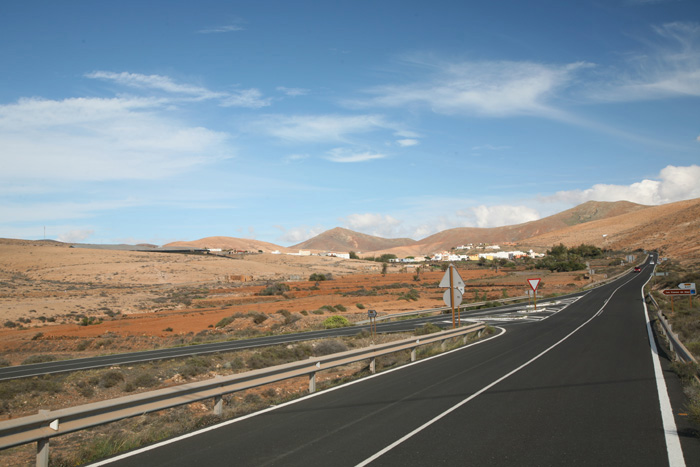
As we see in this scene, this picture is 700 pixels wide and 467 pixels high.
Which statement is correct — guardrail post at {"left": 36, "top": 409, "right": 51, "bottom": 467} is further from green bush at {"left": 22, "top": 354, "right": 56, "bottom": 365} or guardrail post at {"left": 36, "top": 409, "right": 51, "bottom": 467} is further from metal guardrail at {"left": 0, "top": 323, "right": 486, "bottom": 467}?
green bush at {"left": 22, "top": 354, "right": 56, "bottom": 365}

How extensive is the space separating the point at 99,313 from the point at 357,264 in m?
103

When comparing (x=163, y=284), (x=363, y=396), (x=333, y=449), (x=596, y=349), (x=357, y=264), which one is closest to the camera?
(x=333, y=449)

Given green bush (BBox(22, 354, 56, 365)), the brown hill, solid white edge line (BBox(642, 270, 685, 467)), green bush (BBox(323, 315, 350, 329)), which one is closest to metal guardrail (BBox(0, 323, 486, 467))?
solid white edge line (BBox(642, 270, 685, 467))

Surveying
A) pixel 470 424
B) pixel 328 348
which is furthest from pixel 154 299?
pixel 470 424

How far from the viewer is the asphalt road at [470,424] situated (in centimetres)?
639

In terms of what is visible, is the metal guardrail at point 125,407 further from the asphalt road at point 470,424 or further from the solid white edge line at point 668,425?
the solid white edge line at point 668,425

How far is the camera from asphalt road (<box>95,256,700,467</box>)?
6.39 meters

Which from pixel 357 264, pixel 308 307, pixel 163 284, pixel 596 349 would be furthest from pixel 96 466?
pixel 357 264

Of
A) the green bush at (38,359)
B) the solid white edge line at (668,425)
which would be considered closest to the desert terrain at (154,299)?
the green bush at (38,359)

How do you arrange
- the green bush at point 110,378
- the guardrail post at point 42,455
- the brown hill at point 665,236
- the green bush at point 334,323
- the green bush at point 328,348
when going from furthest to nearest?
the brown hill at point 665,236, the green bush at point 334,323, the green bush at point 328,348, the green bush at point 110,378, the guardrail post at point 42,455

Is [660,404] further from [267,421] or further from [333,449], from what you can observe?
[267,421]

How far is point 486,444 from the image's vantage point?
22.5 feet

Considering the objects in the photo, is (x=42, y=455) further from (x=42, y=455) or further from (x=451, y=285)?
(x=451, y=285)

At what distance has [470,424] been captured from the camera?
7953mm
